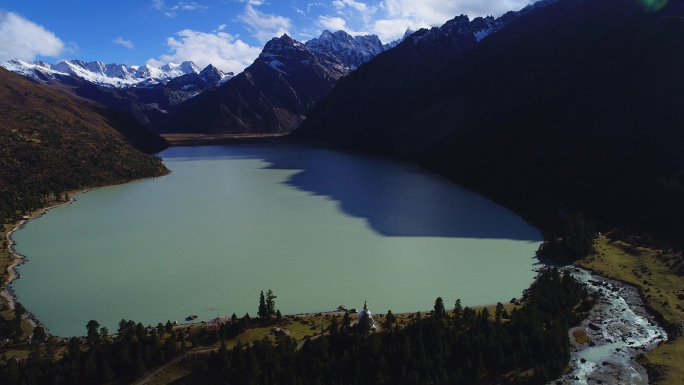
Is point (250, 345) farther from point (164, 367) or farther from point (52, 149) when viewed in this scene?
point (52, 149)

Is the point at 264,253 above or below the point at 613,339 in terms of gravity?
above

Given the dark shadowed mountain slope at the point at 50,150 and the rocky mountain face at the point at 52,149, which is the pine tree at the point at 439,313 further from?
the rocky mountain face at the point at 52,149

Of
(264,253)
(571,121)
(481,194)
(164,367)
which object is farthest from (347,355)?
(571,121)

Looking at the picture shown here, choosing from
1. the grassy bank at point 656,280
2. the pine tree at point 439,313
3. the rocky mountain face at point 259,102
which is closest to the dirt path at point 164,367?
the pine tree at point 439,313

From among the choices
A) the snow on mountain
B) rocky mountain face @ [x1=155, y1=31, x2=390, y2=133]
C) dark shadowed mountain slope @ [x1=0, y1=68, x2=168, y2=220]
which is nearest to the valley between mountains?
dark shadowed mountain slope @ [x1=0, y1=68, x2=168, y2=220]

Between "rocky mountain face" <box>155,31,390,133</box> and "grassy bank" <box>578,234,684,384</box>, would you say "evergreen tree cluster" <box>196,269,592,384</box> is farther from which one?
"rocky mountain face" <box>155,31,390,133</box>
